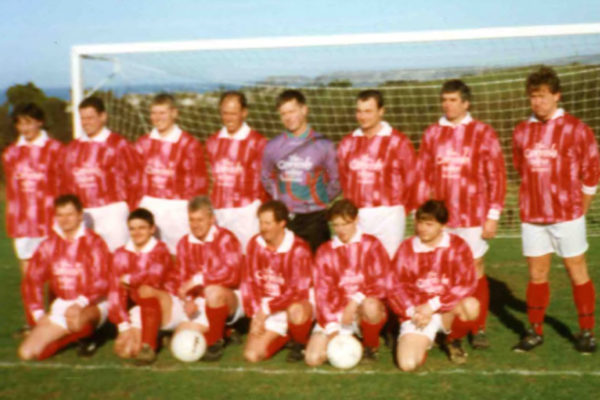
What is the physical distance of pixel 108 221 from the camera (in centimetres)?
495

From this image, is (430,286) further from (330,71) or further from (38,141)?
(330,71)

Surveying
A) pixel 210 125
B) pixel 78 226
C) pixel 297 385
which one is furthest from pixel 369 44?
pixel 210 125

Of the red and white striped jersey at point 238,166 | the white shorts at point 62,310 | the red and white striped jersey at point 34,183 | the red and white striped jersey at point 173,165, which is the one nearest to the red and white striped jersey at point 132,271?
the white shorts at point 62,310

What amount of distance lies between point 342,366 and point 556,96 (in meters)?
1.89

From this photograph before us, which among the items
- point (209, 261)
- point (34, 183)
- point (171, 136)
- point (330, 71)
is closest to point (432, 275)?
point (209, 261)

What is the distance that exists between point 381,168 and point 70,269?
197 cm

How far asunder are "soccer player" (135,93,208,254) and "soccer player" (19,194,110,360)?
555mm

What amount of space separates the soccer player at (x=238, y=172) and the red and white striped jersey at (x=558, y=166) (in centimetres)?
172

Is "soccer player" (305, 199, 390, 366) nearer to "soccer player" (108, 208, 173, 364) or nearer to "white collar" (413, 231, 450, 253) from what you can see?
"white collar" (413, 231, 450, 253)

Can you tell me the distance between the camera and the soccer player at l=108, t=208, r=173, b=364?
4293mm

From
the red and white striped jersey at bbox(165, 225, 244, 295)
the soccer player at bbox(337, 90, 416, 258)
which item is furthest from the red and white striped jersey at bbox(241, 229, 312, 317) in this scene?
the soccer player at bbox(337, 90, 416, 258)

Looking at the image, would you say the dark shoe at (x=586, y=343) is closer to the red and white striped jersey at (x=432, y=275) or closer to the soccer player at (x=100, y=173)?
the red and white striped jersey at (x=432, y=275)

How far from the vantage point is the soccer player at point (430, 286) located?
411 centimetres

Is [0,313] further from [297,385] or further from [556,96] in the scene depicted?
[556,96]
